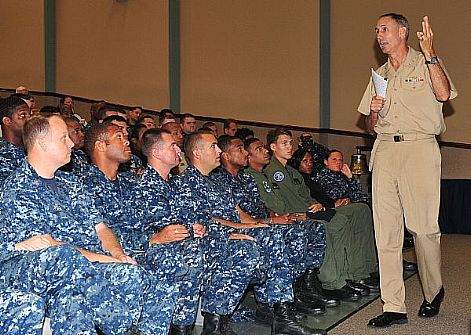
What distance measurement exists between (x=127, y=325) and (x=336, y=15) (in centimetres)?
662

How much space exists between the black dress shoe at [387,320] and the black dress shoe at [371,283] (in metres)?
0.97

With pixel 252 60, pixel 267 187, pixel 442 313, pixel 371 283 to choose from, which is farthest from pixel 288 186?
pixel 252 60

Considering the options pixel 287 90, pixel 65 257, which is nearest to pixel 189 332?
pixel 65 257

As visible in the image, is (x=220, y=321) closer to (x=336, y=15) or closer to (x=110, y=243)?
(x=110, y=243)

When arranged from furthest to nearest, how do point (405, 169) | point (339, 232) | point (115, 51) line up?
point (115, 51)
point (339, 232)
point (405, 169)

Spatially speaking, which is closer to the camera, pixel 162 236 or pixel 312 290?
pixel 162 236

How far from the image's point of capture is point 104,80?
9797mm

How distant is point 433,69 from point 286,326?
1.49 m

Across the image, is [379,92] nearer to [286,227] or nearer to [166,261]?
[286,227]

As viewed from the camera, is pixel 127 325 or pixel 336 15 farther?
pixel 336 15

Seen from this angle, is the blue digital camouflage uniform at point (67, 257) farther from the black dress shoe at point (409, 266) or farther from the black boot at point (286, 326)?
the black dress shoe at point (409, 266)

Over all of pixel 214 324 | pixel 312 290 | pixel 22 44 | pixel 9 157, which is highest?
pixel 22 44

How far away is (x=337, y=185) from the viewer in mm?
5789

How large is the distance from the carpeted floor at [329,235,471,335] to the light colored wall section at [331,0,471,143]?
8.73 feet
